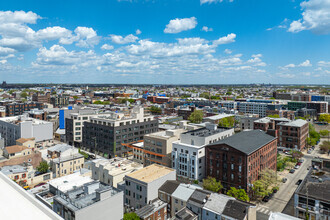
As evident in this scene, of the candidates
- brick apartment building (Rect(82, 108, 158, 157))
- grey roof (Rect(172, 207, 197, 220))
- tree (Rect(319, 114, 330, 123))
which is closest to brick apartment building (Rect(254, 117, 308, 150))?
brick apartment building (Rect(82, 108, 158, 157))

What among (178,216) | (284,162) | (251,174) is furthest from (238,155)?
(284,162)

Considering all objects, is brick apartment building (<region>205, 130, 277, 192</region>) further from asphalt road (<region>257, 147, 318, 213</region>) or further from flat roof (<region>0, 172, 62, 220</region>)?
flat roof (<region>0, 172, 62, 220</region>)

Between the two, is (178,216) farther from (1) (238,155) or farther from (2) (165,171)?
(1) (238,155)

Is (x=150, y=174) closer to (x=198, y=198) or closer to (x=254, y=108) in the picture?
(x=198, y=198)

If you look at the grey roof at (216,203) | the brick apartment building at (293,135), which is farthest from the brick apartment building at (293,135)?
the grey roof at (216,203)

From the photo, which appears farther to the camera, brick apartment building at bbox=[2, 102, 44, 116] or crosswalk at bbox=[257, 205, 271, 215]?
brick apartment building at bbox=[2, 102, 44, 116]

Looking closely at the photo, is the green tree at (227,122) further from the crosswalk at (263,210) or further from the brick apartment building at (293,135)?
the crosswalk at (263,210)
